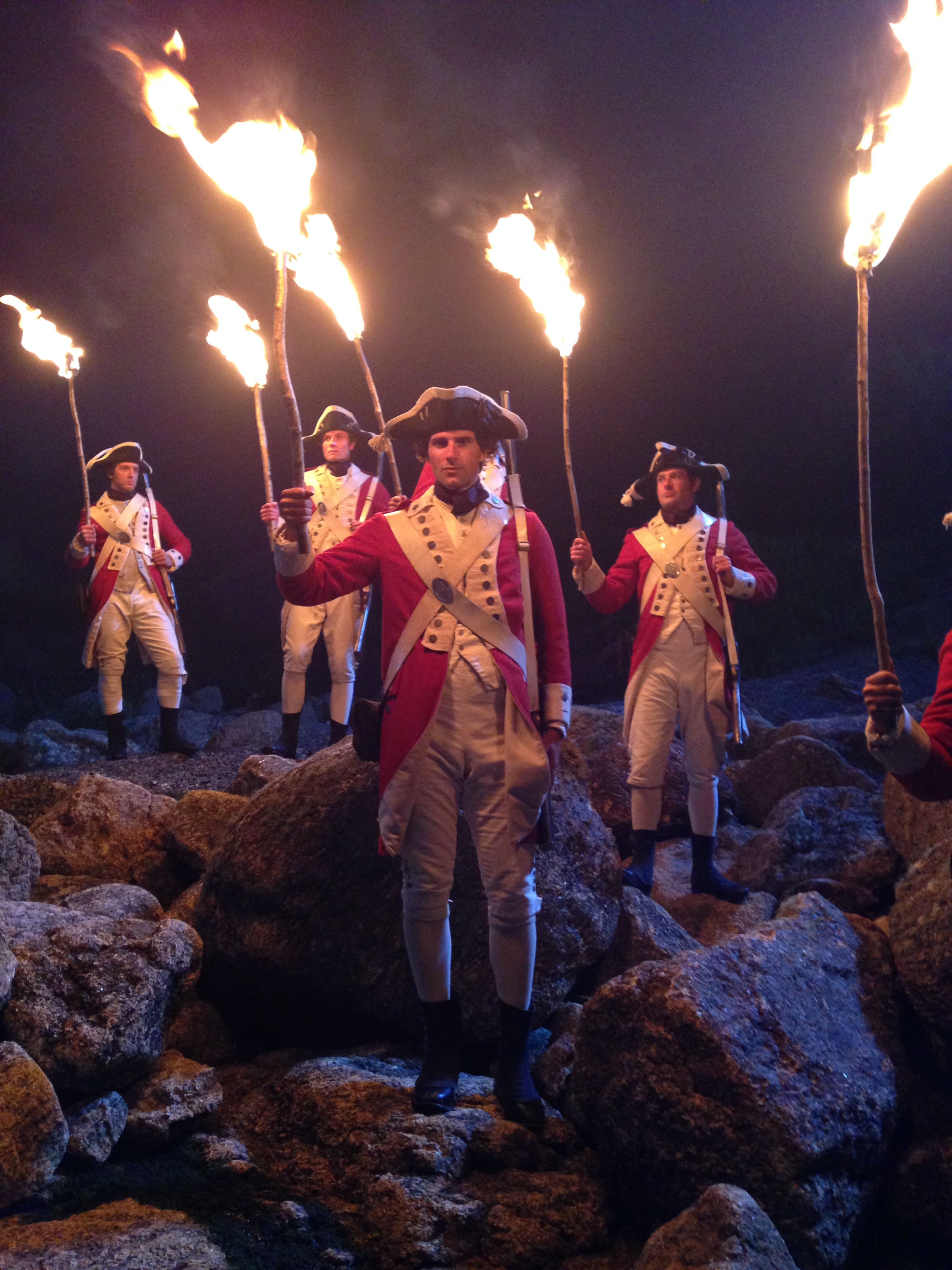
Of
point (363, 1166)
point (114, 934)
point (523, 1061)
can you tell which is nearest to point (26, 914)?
point (114, 934)

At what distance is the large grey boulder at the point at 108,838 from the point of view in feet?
16.5

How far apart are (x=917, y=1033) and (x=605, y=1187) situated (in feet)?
4.20

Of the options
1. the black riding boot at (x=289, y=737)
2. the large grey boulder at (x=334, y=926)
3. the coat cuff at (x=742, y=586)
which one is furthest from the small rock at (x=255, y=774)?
the coat cuff at (x=742, y=586)

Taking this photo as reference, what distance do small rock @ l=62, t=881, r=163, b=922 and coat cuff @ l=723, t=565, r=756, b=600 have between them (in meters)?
3.45

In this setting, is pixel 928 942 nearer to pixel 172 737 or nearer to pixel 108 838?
pixel 108 838

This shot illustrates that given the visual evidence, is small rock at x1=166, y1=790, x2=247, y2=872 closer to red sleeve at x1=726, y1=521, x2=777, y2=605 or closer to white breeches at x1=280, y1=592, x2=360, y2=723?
white breeches at x1=280, y1=592, x2=360, y2=723

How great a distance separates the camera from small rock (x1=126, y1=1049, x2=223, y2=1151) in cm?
291

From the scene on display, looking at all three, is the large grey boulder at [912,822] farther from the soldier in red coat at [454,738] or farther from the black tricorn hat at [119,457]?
the black tricorn hat at [119,457]

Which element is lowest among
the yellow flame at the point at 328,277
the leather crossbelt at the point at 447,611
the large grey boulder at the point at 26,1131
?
the large grey boulder at the point at 26,1131

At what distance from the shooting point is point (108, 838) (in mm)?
5148

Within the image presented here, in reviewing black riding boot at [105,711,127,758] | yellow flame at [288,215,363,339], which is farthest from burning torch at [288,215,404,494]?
black riding boot at [105,711,127,758]

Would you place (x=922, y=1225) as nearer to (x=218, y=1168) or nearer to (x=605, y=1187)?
(x=605, y=1187)

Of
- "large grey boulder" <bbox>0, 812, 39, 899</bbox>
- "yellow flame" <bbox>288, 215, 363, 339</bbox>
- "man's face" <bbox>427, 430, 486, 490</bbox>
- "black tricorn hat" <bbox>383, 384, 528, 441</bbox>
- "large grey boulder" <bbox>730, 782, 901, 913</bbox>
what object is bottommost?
"large grey boulder" <bbox>0, 812, 39, 899</bbox>

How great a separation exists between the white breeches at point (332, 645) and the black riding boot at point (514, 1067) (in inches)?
167
